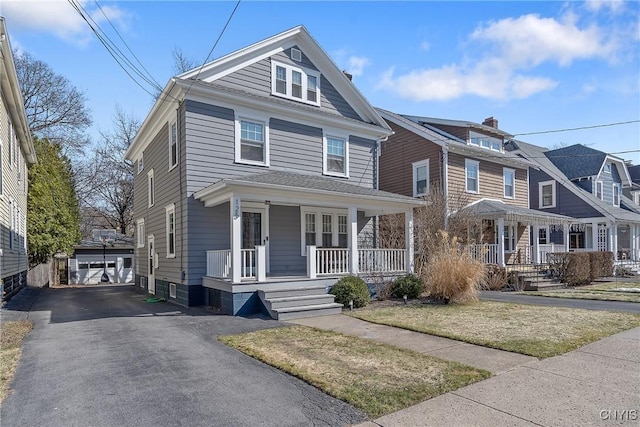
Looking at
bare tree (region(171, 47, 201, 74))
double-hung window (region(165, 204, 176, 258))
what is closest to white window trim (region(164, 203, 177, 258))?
double-hung window (region(165, 204, 176, 258))

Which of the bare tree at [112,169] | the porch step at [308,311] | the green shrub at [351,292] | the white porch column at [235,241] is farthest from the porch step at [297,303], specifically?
the bare tree at [112,169]

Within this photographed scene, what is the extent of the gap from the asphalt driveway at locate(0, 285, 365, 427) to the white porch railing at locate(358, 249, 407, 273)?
507 cm

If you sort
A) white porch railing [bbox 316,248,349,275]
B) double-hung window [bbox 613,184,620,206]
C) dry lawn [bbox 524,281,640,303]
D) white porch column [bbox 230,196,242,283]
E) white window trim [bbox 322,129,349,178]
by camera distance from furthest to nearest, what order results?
double-hung window [bbox 613,184,620,206]
white window trim [bbox 322,129,349,178]
dry lawn [bbox 524,281,640,303]
white porch railing [bbox 316,248,349,275]
white porch column [bbox 230,196,242,283]

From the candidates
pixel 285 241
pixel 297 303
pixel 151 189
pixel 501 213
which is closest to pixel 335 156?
pixel 285 241

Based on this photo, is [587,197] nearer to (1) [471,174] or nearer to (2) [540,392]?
(1) [471,174]

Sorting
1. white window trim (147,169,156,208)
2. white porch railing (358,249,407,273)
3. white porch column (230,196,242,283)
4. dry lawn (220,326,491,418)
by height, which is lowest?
dry lawn (220,326,491,418)

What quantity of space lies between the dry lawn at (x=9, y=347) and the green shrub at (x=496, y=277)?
14755 mm

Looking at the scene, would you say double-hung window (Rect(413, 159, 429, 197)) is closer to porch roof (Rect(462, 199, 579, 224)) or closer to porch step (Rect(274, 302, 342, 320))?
porch roof (Rect(462, 199, 579, 224))

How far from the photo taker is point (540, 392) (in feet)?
14.6

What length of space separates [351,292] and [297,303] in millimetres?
1550

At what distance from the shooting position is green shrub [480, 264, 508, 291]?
1603cm

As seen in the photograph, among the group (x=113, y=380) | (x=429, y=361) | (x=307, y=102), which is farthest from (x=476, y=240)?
(x=113, y=380)

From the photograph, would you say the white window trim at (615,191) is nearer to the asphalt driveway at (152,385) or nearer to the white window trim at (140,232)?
the asphalt driveway at (152,385)

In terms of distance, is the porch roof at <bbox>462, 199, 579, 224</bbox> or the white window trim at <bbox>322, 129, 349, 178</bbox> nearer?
the white window trim at <bbox>322, 129, 349, 178</bbox>
